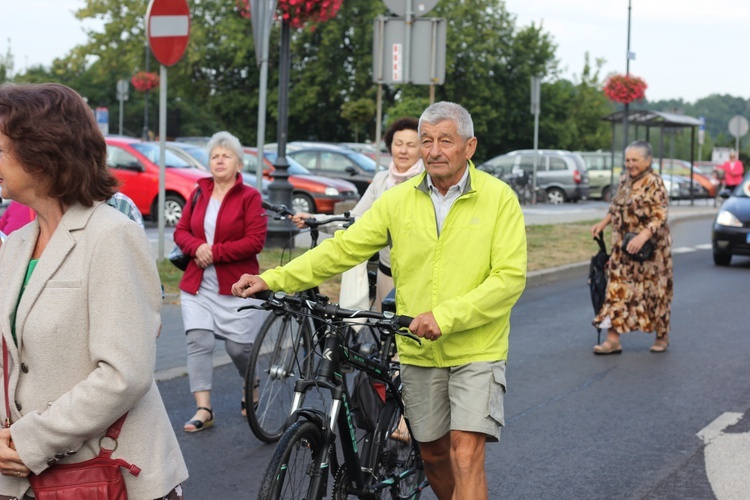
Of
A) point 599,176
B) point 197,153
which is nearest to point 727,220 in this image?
point 197,153

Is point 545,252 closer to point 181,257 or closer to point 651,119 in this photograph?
point 181,257

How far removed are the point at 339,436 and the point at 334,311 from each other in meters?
0.52

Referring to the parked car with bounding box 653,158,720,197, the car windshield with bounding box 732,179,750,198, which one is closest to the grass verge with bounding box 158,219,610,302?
the car windshield with bounding box 732,179,750,198

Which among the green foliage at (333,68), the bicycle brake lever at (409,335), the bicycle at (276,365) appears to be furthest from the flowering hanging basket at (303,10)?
the green foliage at (333,68)

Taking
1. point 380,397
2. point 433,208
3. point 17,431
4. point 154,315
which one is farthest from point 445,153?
point 17,431

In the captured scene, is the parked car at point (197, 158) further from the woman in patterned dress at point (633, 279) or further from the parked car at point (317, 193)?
the woman in patterned dress at point (633, 279)

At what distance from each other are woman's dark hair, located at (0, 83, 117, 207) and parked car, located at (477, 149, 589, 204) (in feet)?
111

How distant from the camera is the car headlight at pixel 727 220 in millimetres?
17891

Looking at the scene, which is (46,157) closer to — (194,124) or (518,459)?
(518,459)

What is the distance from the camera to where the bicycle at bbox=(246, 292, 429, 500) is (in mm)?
3818

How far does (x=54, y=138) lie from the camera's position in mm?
2668

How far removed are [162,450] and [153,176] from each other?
16759 millimetres

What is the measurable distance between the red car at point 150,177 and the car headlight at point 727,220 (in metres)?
7.97

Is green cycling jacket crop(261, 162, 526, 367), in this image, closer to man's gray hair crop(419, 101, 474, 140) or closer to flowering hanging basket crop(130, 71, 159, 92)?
man's gray hair crop(419, 101, 474, 140)
